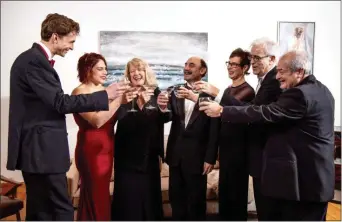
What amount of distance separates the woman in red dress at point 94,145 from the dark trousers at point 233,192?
0.81 meters

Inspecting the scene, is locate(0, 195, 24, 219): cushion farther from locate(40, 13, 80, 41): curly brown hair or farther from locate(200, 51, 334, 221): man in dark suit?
locate(200, 51, 334, 221): man in dark suit

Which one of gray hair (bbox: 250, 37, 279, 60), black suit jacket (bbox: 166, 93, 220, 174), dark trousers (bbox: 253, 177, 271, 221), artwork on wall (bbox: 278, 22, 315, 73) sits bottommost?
dark trousers (bbox: 253, 177, 271, 221)

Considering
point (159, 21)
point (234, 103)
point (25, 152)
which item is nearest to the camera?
point (25, 152)

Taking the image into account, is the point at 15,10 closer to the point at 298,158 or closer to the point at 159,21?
the point at 159,21

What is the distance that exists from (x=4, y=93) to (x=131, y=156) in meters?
1.64

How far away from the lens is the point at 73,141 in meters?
3.10

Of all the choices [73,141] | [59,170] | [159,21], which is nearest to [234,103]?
[59,170]

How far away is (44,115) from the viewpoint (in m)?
1.98

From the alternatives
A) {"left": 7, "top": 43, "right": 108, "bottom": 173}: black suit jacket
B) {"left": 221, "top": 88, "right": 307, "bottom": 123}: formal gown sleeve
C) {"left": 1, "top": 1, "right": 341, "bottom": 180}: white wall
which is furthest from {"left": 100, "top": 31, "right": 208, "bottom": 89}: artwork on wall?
{"left": 7, "top": 43, "right": 108, "bottom": 173}: black suit jacket

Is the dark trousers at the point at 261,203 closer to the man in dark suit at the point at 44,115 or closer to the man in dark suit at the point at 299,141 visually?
the man in dark suit at the point at 299,141

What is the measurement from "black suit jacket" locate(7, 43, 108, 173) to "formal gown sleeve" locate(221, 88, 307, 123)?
778mm

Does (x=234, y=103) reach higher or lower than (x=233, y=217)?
higher

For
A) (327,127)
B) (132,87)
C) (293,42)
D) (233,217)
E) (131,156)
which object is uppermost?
(293,42)

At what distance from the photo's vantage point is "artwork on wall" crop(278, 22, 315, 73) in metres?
3.78
